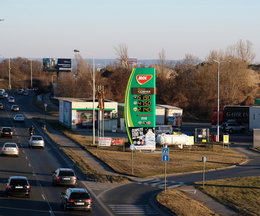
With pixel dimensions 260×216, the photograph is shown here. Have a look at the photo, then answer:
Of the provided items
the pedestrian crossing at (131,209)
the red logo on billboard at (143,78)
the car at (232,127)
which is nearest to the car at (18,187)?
the pedestrian crossing at (131,209)

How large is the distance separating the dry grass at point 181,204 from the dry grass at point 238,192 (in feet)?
7.07

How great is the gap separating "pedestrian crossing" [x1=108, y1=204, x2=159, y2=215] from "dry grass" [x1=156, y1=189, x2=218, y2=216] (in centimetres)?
103

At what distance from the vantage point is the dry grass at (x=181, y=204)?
2752cm

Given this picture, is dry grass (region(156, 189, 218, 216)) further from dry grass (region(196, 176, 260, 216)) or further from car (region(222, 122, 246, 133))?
car (region(222, 122, 246, 133))

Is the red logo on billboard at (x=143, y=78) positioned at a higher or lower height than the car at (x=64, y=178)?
higher

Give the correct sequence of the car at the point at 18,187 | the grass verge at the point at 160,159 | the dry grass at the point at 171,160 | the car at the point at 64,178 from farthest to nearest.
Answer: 1. the grass verge at the point at 160,159
2. the dry grass at the point at 171,160
3. the car at the point at 64,178
4. the car at the point at 18,187

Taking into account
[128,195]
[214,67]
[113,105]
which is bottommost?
[128,195]

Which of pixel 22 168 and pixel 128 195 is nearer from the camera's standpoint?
pixel 128 195

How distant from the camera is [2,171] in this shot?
38.4 metres

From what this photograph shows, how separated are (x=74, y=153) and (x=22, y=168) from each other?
1052cm

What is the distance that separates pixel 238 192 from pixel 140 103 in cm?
1836

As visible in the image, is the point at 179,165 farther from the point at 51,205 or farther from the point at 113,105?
the point at 113,105

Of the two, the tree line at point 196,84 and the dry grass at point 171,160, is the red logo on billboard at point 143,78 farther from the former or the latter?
the tree line at point 196,84

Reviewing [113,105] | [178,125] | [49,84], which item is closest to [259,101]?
[178,125]
